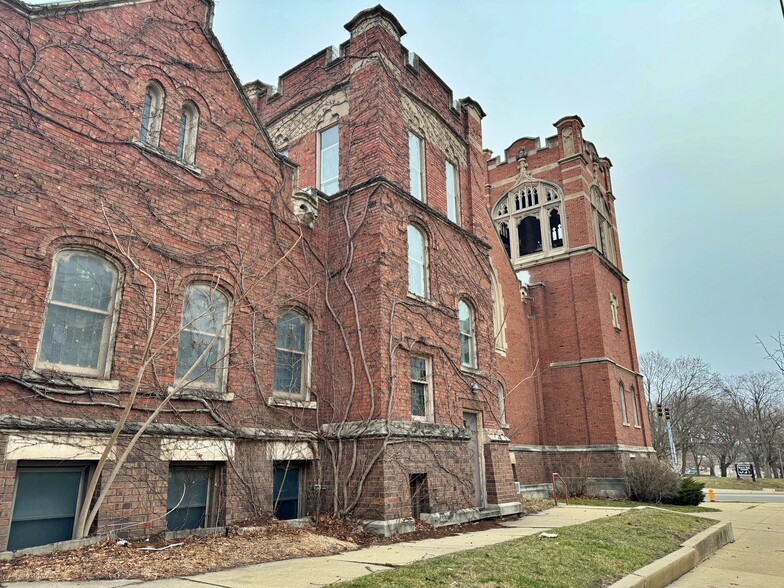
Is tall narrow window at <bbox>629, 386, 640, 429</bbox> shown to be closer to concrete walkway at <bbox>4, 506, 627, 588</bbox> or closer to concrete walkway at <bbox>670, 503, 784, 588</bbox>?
concrete walkway at <bbox>670, 503, 784, 588</bbox>

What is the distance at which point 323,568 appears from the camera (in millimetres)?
6824

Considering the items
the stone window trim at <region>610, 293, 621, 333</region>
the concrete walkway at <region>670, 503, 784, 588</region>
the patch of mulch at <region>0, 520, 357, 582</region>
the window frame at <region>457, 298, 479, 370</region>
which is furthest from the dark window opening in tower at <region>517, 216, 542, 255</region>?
the patch of mulch at <region>0, 520, 357, 582</region>

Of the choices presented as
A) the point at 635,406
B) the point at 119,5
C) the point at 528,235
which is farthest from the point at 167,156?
the point at 635,406

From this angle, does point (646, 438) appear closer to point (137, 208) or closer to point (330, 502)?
point (330, 502)

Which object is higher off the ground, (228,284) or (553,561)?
(228,284)

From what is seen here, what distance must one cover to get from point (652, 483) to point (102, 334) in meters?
19.4

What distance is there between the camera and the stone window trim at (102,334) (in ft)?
25.4

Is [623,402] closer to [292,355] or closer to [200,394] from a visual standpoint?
[292,355]

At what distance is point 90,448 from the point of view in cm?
768

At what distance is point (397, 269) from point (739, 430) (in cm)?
6801

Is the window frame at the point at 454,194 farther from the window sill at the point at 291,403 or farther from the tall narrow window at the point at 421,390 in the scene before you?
the window sill at the point at 291,403

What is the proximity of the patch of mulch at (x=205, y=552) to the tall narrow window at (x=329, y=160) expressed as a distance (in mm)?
7738

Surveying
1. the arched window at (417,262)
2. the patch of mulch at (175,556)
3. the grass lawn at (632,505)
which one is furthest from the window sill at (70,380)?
the grass lawn at (632,505)

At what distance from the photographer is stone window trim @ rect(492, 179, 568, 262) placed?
28.1m
